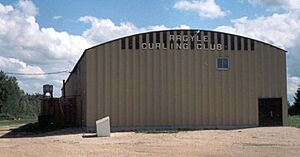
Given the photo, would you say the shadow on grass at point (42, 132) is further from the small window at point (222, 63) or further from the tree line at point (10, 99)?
the tree line at point (10, 99)

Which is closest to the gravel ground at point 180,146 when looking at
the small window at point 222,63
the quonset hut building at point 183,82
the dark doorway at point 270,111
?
the quonset hut building at point 183,82

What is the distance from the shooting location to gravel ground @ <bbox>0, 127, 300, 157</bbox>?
18730 millimetres

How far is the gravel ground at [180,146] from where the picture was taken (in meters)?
18.7

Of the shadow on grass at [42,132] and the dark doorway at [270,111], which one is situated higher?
the dark doorway at [270,111]

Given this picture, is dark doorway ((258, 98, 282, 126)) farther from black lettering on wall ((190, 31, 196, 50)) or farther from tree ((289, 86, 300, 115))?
tree ((289, 86, 300, 115))

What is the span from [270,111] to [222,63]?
15.9 feet

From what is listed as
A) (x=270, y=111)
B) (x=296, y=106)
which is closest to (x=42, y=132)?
(x=270, y=111)

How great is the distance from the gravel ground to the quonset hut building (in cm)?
426

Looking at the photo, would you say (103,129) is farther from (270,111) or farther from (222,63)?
(270,111)

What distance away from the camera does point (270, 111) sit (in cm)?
3459

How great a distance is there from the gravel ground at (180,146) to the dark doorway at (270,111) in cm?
566

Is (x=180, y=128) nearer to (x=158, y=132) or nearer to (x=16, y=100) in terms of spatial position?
(x=158, y=132)

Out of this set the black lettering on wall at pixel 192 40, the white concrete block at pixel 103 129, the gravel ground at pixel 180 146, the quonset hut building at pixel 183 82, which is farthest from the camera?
the black lettering on wall at pixel 192 40

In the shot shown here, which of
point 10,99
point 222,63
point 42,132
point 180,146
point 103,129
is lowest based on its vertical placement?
point 42,132
